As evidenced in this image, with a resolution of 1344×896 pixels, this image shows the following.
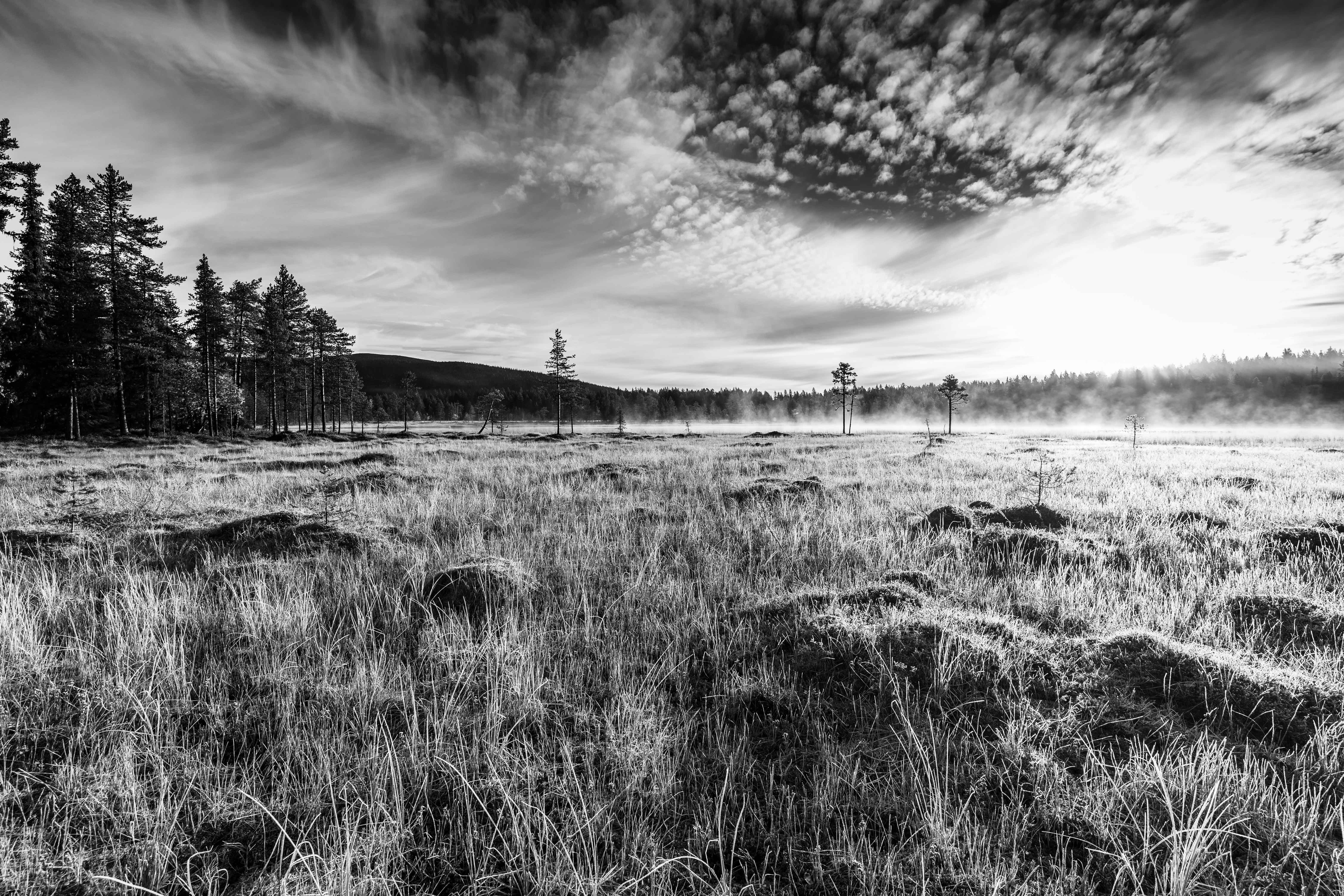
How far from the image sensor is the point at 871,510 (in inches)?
332

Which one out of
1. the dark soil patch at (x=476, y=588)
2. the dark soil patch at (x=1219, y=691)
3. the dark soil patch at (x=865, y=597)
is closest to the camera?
the dark soil patch at (x=1219, y=691)

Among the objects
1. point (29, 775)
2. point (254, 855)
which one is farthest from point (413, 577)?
point (254, 855)

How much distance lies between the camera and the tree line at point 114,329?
30.6m

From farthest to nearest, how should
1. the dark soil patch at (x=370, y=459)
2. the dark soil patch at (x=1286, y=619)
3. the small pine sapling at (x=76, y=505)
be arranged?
the dark soil patch at (x=370, y=459) < the small pine sapling at (x=76, y=505) < the dark soil patch at (x=1286, y=619)

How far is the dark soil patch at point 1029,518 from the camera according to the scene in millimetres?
7500

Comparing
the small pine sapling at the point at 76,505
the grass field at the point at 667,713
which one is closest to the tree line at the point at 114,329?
the small pine sapling at the point at 76,505

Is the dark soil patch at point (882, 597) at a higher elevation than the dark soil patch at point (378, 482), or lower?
lower

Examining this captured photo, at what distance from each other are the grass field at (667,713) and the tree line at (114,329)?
123 feet

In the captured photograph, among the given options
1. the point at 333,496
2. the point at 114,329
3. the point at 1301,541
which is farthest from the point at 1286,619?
the point at 114,329

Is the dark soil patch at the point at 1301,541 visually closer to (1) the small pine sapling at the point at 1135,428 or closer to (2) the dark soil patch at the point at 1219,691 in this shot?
(2) the dark soil patch at the point at 1219,691

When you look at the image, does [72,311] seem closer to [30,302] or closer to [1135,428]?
[30,302]

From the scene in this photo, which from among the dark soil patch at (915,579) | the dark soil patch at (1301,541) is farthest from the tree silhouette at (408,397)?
the dark soil patch at (1301,541)

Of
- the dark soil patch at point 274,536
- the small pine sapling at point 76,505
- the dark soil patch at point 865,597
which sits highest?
the small pine sapling at point 76,505

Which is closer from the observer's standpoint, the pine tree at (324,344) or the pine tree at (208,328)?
the pine tree at (208,328)
